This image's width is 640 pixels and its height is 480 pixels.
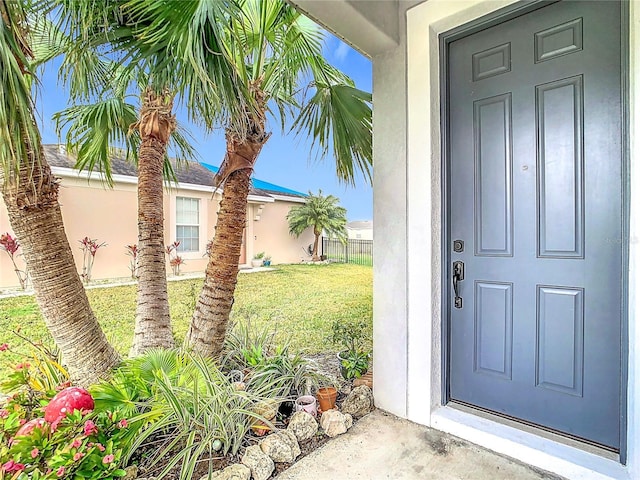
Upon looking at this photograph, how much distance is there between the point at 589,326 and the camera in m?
1.68

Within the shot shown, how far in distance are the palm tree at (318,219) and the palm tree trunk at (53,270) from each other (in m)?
7.23

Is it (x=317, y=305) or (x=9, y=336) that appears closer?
(x=9, y=336)

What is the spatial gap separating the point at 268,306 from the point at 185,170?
7.83 feet

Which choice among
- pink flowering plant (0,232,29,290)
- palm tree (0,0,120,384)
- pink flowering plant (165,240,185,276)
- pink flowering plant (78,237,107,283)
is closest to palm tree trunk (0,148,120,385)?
palm tree (0,0,120,384)

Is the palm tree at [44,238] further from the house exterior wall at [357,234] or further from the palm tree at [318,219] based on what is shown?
the palm tree at [318,219]

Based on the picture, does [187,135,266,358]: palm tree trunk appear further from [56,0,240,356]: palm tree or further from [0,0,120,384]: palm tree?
[0,0,120,384]: palm tree

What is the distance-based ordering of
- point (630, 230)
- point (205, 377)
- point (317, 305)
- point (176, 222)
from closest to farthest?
point (630, 230) < point (205, 377) < point (317, 305) < point (176, 222)

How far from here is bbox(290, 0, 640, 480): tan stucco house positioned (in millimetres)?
1595

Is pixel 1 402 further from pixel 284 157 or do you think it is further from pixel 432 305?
pixel 284 157

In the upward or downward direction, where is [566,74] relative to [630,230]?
upward

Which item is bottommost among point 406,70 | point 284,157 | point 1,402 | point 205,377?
point 1,402

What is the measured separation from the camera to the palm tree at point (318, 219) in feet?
30.4

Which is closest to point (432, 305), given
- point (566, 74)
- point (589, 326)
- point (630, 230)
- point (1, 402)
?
point (589, 326)

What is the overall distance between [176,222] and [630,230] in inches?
254
